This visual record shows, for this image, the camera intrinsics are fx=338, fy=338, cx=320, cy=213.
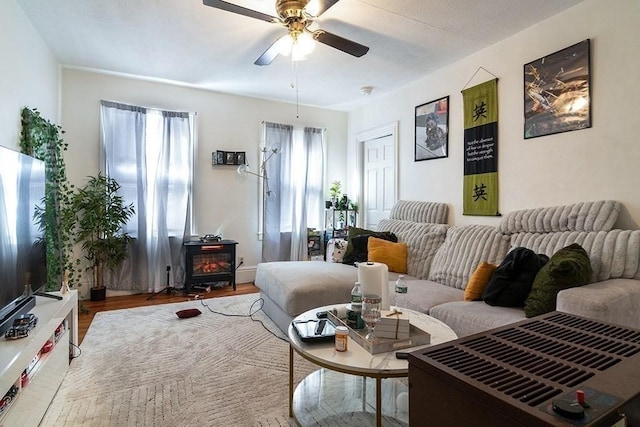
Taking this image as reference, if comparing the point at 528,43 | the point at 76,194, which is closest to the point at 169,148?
Result: the point at 76,194

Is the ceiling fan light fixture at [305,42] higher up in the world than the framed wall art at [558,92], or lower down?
higher up

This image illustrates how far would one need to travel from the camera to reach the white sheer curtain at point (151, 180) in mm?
4016

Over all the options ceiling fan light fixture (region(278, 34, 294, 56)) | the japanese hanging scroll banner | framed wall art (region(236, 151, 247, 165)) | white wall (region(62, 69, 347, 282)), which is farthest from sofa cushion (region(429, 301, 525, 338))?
framed wall art (region(236, 151, 247, 165))

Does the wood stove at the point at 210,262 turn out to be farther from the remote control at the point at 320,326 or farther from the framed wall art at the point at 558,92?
the framed wall art at the point at 558,92

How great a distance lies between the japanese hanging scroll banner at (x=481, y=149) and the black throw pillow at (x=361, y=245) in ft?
2.61

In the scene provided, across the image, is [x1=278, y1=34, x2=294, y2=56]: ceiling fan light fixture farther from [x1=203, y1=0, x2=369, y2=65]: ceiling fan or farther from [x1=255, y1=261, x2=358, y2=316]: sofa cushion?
[x1=255, y1=261, x2=358, y2=316]: sofa cushion

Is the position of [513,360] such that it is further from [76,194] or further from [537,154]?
[76,194]

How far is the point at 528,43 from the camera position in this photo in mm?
2842

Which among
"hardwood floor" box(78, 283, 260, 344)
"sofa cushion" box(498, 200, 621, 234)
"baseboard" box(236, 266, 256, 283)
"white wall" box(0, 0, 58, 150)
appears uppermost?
"white wall" box(0, 0, 58, 150)

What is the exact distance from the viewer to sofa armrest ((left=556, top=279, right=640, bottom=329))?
1.66m

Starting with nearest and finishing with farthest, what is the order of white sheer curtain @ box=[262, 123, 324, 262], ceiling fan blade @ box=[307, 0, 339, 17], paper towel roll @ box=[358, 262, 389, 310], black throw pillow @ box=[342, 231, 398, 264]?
paper towel roll @ box=[358, 262, 389, 310] < ceiling fan blade @ box=[307, 0, 339, 17] < black throw pillow @ box=[342, 231, 398, 264] < white sheer curtain @ box=[262, 123, 324, 262]

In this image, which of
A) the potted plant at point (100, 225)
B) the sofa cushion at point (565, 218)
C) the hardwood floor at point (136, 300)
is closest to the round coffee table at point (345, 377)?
the sofa cushion at point (565, 218)

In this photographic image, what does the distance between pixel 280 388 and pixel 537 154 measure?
8.76 feet

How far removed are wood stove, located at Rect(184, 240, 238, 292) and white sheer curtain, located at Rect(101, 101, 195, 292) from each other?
9.5 inches
